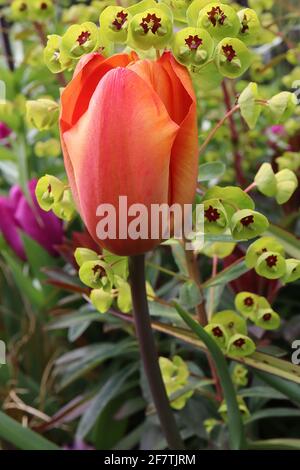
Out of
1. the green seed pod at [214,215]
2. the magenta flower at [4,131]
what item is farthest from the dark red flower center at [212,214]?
the magenta flower at [4,131]

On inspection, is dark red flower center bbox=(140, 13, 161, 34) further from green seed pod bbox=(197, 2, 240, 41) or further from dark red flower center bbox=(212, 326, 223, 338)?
dark red flower center bbox=(212, 326, 223, 338)

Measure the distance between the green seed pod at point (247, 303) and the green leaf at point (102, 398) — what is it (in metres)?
0.18

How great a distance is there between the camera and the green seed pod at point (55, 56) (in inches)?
11.0

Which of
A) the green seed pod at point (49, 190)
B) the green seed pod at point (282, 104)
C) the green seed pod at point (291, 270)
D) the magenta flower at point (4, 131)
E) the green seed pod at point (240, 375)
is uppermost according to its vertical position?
the green seed pod at point (282, 104)

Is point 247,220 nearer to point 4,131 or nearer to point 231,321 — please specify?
point 231,321

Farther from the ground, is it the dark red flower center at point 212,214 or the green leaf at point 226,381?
the dark red flower center at point 212,214

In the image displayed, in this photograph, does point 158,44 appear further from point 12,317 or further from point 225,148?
point 12,317

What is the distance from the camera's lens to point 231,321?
353 millimetres

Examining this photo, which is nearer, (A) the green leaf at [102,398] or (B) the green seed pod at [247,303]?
(B) the green seed pod at [247,303]

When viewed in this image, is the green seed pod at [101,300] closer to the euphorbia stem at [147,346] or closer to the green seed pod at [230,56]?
the euphorbia stem at [147,346]

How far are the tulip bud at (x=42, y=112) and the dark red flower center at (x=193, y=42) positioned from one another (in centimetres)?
8

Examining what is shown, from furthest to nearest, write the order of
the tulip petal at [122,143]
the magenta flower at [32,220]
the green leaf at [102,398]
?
1. the magenta flower at [32,220]
2. the green leaf at [102,398]
3. the tulip petal at [122,143]

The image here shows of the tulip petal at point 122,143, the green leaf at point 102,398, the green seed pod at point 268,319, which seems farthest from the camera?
the green leaf at point 102,398
